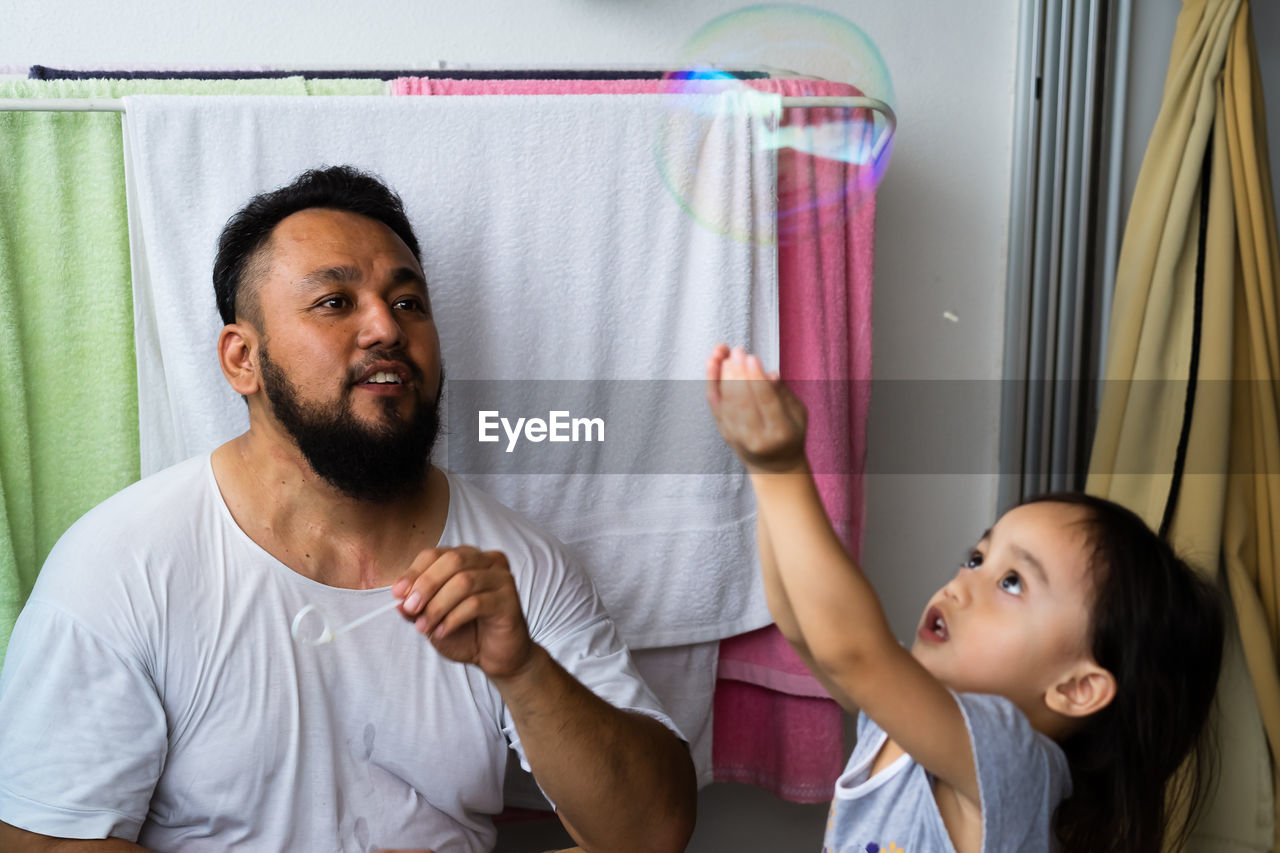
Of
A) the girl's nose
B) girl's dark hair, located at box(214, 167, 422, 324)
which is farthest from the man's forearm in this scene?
girl's dark hair, located at box(214, 167, 422, 324)

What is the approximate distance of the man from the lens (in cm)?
95

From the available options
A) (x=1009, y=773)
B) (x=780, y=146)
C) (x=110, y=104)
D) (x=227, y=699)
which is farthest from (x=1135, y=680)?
(x=110, y=104)

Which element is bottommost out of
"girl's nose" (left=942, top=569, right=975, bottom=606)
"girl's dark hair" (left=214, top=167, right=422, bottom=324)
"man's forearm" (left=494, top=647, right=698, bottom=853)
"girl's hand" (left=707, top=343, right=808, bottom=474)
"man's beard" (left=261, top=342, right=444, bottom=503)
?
"man's forearm" (left=494, top=647, right=698, bottom=853)

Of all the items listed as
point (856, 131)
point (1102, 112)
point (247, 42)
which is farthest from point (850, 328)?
point (247, 42)

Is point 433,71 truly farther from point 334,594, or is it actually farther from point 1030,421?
point 1030,421

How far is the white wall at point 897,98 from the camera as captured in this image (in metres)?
1.29

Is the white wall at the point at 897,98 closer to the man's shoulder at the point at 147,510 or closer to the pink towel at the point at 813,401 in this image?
the pink towel at the point at 813,401

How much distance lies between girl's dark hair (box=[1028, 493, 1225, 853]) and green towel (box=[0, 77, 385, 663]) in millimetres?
916

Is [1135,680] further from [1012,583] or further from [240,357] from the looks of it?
[240,357]

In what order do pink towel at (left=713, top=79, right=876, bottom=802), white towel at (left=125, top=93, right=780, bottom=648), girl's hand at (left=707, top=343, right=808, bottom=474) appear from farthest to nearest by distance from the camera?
pink towel at (left=713, top=79, right=876, bottom=802) → white towel at (left=125, top=93, right=780, bottom=648) → girl's hand at (left=707, top=343, right=808, bottom=474)

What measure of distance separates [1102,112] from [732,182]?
597 mm

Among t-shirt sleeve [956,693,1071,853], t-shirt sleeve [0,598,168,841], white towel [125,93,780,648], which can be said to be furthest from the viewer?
white towel [125,93,780,648]

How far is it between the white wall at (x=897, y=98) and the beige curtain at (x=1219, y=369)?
257 mm

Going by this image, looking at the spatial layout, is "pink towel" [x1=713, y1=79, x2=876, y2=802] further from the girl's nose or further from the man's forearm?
the girl's nose
